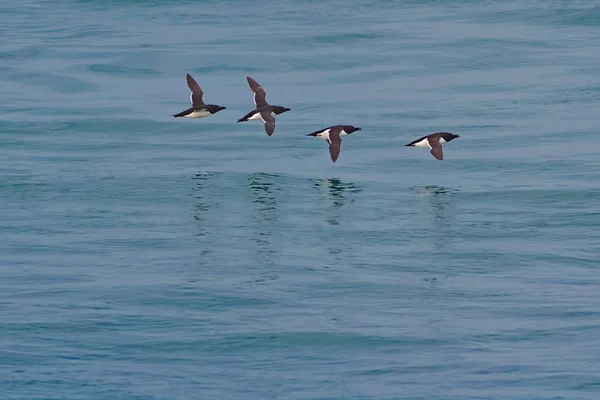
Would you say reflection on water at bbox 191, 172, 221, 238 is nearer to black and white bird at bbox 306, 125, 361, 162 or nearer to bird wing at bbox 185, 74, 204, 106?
black and white bird at bbox 306, 125, 361, 162

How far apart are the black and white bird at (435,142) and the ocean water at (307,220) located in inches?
16.5

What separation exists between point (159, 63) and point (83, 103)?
599 centimetres

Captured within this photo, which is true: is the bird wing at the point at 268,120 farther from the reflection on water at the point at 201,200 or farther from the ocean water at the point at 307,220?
the reflection on water at the point at 201,200

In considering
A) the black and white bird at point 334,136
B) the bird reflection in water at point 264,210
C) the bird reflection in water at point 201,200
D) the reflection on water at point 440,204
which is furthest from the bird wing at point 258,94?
the reflection on water at point 440,204

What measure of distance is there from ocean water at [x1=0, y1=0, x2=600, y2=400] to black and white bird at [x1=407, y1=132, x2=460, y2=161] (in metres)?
0.42

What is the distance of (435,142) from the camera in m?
24.6

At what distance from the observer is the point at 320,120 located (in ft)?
97.5

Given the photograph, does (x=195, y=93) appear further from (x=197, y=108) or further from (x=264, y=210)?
(x=264, y=210)

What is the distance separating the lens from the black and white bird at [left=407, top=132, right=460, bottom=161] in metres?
24.2

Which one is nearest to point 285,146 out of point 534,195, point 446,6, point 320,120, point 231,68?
point 320,120

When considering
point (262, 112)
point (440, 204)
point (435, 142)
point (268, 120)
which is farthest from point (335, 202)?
point (262, 112)

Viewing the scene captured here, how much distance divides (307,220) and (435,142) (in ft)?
15.2

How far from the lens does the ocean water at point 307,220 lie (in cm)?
1408

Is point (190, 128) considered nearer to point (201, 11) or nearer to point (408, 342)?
point (408, 342)
